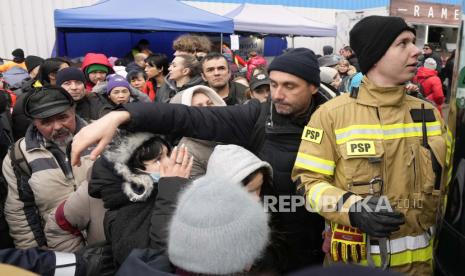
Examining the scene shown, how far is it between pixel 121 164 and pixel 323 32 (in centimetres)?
1161

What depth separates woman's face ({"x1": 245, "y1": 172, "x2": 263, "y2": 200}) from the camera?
178cm

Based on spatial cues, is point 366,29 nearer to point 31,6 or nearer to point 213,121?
point 213,121

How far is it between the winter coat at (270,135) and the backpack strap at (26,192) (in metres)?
1.01

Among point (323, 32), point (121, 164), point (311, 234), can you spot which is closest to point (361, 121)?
point (311, 234)

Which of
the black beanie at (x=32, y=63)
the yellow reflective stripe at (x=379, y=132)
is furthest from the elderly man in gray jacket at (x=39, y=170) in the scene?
the black beanie at (x=32, y=63)

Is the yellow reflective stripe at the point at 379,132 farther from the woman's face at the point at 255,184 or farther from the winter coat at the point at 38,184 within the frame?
the winter coat at the point at 38,184

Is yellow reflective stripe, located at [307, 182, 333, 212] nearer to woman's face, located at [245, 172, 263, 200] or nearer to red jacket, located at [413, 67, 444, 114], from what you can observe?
woman's face, located at [245, 172, 263, 200]

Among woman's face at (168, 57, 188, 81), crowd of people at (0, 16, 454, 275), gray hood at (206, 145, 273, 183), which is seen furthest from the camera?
woman's face at (168, 57, 188, 81)

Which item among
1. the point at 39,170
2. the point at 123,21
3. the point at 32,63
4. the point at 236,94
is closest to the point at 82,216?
the point at 39,170

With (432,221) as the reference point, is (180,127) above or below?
above

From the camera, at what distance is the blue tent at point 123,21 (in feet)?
24.3

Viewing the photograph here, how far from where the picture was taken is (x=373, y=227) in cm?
138

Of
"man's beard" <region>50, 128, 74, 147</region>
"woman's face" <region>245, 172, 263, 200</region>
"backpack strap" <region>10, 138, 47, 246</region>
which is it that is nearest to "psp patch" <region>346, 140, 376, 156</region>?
"woman's face" <region>245, 172, 263, 200</region>

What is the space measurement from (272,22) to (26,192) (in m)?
10.3
